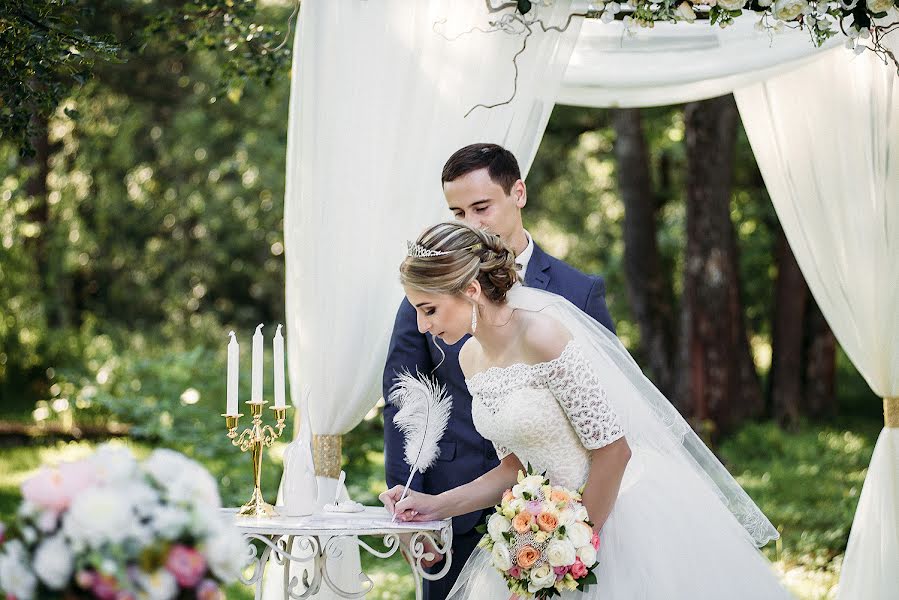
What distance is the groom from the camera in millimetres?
3281

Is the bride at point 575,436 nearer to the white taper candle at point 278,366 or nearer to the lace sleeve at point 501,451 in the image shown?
the lace sleeve at point 501,451

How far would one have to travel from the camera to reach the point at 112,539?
6.09 ft

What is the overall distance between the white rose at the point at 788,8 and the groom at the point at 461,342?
0.99 metres

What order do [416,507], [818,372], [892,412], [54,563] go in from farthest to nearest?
[818,372] < [892,412] < [416,507] < [54,563]

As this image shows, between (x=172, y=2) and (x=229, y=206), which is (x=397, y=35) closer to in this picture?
(x=172, y=2)

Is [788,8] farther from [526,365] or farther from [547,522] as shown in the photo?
[547,522]

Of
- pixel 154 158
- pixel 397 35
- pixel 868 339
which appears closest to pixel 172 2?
pixel 154 158

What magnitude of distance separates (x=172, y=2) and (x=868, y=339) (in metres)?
8.07

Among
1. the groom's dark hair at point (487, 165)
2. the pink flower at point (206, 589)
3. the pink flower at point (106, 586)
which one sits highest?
the groom's dark hair at point (487, 165)

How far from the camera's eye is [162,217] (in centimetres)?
1471

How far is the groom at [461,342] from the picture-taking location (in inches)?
129

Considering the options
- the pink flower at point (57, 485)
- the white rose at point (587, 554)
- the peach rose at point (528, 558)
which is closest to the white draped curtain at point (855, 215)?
the white rose at point (587, 554)

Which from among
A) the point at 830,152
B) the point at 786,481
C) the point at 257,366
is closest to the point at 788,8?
the point at 830,152

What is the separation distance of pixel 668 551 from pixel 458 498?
0.58 m
